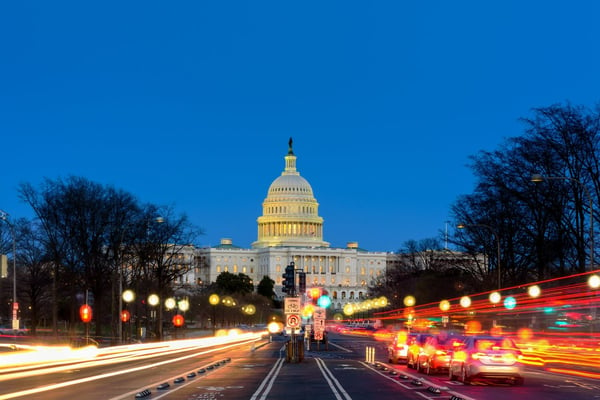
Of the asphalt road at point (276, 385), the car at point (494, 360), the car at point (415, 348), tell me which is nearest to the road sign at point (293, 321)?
the asphalt road at point (276, 385)

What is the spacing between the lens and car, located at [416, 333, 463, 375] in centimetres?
3453

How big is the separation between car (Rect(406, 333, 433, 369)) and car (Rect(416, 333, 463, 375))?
827mm

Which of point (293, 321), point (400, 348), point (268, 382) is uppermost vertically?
point (293, 321)

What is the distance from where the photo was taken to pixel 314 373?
3703cm

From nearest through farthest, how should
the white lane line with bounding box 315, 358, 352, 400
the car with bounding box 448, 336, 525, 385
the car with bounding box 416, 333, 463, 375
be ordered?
1. the white lane line with bounding box 315, 358, 352, 400
2. the car with bounding box 448, 336, 525, 385
3. the car with bounding box 416, 333, 463, 375

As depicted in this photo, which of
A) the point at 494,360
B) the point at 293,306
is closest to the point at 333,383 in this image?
the point at 494,360

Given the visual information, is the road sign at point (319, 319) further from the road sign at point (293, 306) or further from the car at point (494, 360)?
the car at point (494, 360)

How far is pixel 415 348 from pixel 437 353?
13.6 feet

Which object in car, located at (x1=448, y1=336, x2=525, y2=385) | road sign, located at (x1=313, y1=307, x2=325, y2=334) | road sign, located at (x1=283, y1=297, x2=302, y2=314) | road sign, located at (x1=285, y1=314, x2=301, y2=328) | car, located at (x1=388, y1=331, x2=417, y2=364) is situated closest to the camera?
car, located at (x1=448, y1=336, x2=525, y2=385)

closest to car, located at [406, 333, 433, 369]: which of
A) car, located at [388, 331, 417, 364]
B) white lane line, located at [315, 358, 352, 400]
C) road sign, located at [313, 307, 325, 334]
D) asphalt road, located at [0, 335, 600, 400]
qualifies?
asphalt road, located at [0, 335, 600, 400]

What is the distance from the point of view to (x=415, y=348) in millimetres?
39719

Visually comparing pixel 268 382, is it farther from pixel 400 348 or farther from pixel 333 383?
pixel 400 348

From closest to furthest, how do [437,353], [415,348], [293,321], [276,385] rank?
[276,385]
[437,353]
[415,348]
[293,321]

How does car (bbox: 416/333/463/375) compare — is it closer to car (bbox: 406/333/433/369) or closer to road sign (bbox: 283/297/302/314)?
car (bbox: 406/333/433/369)
